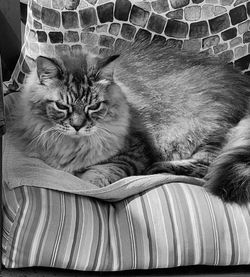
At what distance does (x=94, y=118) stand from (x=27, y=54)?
56 cm

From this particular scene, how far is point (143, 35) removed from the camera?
2379 millimetres

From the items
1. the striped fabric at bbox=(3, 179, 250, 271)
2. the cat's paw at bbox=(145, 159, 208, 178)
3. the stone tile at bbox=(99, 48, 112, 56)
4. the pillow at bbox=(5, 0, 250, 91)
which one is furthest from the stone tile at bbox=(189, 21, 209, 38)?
the striped fabric at bbox=(3, 179, 250, 271)

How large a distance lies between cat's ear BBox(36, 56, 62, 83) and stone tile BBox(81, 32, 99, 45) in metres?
0.42

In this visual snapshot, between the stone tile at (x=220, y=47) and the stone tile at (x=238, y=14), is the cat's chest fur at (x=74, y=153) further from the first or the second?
the stone tile at (x=238, y=14)

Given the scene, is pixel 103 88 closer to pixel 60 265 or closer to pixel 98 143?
pixel 98 143

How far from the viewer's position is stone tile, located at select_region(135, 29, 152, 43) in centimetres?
237

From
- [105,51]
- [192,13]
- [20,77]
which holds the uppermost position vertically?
[192,13]

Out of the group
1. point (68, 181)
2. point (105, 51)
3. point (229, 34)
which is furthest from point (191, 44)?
point (68, 181)

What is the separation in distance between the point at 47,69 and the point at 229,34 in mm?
866

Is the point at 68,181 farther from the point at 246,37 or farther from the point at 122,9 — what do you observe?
the point at 246,37

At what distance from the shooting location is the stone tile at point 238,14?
239cm

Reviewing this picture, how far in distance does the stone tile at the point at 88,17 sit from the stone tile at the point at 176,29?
31 cm

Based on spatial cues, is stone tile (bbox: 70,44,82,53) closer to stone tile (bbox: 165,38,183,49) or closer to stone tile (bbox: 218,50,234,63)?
stone tile (bbox: 165,38,183,49)

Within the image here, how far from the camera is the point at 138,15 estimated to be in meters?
2.34
